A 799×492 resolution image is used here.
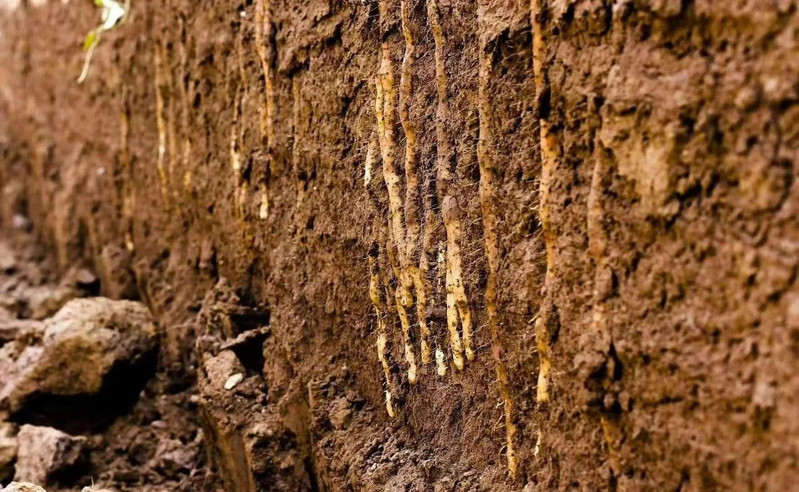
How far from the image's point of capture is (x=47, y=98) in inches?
124

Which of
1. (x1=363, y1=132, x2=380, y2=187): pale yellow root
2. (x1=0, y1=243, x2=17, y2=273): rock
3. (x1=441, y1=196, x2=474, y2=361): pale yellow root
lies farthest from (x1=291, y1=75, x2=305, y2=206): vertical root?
(x1=0, y1=243, x2=17, y2=273): rock

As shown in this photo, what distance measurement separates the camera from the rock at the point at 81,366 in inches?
84.0

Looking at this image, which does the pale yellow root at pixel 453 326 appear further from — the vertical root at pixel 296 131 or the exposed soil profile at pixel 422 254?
the vertical root at pixel 296 131

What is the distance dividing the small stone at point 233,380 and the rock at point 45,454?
0.44 meters

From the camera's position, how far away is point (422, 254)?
4.69 feet

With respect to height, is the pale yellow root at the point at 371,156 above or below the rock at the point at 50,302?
above

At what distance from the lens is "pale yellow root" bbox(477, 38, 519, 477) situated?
49.3 inches

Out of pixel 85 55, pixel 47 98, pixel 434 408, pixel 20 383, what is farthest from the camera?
pixel 47 98

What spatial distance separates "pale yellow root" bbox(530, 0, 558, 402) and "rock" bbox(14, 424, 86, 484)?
1.30 m

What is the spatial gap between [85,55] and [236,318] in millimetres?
1264

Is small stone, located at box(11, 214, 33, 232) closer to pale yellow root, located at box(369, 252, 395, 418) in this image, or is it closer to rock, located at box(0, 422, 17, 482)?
rock, located at box(0, 422, 17, 482)

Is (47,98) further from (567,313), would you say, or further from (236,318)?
(567,313)

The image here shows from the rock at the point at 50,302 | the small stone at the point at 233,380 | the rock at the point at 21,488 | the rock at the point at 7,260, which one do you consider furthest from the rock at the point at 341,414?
the rock at the point at 7,260

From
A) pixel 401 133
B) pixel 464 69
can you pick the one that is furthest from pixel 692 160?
pixel 401 133
